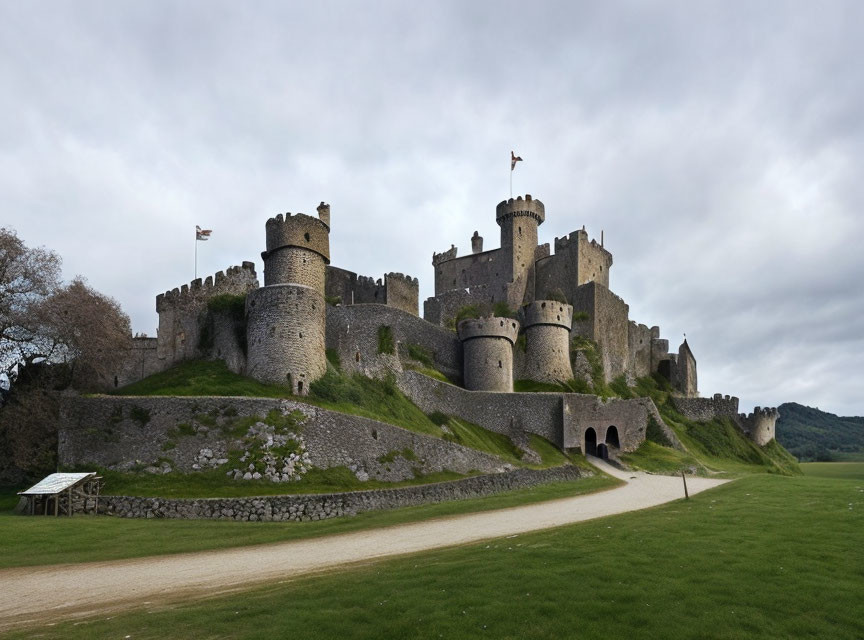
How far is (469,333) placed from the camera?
190 feet

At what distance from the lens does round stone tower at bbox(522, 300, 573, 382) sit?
63312mm

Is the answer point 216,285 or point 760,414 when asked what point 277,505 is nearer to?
point 216,285

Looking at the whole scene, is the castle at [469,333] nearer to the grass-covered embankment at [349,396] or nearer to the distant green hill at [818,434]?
the grass-covered embankment at [349,396]

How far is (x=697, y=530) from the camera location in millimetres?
20578

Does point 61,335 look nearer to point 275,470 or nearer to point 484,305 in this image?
point 275,470

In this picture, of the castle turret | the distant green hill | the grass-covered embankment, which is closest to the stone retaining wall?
the grass-covered embankment

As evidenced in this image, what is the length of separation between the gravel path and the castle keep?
27.5ft

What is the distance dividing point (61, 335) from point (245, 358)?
30.9ft

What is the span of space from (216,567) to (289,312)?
20.5 m

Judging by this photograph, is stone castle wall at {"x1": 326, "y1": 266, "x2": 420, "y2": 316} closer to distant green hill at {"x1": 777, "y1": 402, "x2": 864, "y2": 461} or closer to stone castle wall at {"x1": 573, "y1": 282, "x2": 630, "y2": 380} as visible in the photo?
stone castle wall at {"x1": 573, "y1": 282, "x2": 630, "y2": 380}

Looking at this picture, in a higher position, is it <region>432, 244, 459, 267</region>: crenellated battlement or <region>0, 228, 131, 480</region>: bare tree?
<region>432, 244, 459, 267</region>: crenellated battlement

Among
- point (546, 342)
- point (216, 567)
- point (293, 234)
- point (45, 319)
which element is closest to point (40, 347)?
point (45, 319)

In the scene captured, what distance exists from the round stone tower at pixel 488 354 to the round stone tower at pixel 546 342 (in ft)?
20.4

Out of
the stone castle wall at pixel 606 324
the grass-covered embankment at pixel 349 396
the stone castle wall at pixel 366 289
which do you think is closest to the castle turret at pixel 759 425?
the stone castle wall at pixel 606 324
